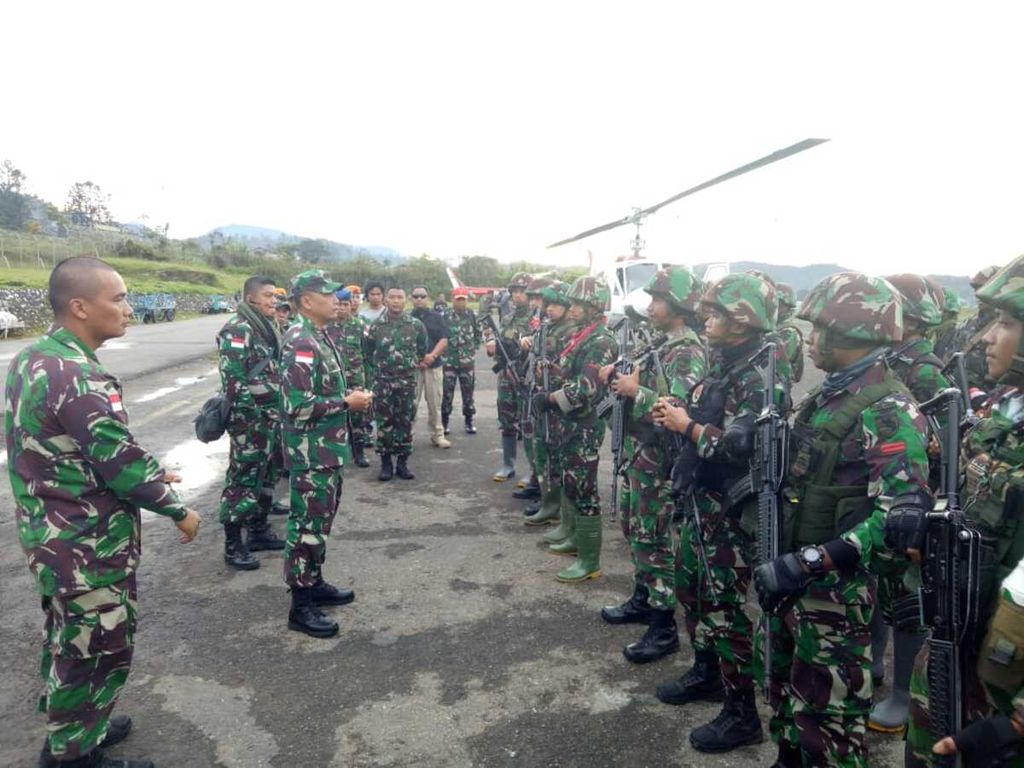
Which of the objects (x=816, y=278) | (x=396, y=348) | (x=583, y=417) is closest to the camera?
(x=583, y=417)

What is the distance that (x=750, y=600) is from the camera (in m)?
4.12

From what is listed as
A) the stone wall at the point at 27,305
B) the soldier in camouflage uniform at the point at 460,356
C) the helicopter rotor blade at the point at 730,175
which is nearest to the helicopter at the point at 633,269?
the helicopter rotor blade at the point at 730,175

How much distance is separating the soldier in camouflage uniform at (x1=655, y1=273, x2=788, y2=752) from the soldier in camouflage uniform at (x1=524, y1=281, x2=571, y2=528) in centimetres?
208

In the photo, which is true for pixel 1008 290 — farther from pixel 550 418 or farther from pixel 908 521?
pixel 550 418

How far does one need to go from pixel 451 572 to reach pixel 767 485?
9.23 feet

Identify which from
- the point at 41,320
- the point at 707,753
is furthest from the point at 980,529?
the point at 41,320

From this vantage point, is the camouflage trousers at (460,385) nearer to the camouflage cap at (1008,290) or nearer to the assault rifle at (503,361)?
the assault rifle at (503,361)

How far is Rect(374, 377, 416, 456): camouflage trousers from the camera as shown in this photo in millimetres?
6879

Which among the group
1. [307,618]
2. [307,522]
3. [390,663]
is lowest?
[390,663]

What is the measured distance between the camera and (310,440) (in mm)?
3643

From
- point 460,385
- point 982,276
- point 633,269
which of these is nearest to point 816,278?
point 633,269

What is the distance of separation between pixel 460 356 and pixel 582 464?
14.3 feet

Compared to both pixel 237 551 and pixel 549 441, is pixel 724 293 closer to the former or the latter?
pixel 549 441

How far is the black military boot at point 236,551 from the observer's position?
14.8ft
